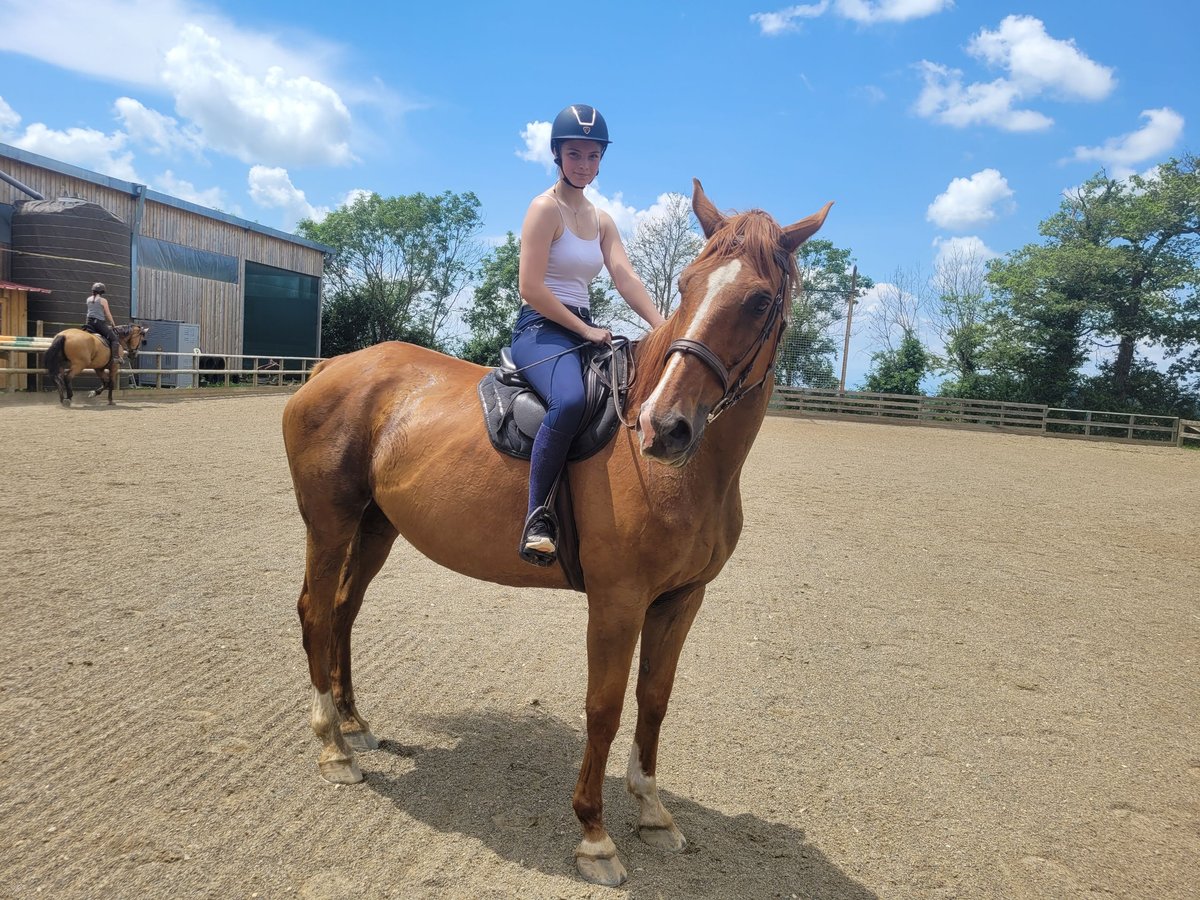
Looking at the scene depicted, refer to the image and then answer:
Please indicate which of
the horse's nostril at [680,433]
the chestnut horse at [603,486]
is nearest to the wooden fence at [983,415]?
the chestnut horse at [603,486]

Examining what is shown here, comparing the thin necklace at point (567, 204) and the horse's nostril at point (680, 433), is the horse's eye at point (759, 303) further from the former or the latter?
the thin necklace at point (567, 204)

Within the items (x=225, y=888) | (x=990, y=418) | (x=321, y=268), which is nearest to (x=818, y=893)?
(x=225, y=888)

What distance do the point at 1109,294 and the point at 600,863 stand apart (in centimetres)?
3674

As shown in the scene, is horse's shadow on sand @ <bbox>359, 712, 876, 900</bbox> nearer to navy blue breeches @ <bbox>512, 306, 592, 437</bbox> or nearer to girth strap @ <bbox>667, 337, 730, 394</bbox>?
navy blue breeches @ <bbox>512, 306, 592, 437</bbox>

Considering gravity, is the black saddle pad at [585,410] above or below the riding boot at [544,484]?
above

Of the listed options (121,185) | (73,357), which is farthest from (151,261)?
(73,357)

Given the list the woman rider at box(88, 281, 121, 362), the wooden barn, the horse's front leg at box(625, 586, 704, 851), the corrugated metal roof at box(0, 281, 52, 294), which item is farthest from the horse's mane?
the wooden barn

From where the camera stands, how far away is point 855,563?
7.41 metres

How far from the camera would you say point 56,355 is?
14.6 m

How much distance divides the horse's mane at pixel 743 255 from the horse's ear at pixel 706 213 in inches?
2.2

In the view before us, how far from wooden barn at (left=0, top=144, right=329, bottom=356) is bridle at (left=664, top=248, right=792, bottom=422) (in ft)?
72.0

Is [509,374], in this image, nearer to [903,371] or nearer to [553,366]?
[553,366]

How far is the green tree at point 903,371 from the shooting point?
116ft

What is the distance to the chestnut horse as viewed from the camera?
7.79ft
